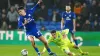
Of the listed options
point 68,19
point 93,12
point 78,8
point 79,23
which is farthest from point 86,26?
point 68,19

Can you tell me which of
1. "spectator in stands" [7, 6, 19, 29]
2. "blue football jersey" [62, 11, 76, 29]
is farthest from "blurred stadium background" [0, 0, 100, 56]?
"blue football jersey" [62, 11, 76, 29]

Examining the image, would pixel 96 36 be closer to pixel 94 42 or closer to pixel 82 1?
pixel 94 42

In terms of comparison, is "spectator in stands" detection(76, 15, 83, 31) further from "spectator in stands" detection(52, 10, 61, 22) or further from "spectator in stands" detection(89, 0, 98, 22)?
"spectator in stands" detection(52, 10, 61, 22)

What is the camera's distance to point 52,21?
25.6 metres

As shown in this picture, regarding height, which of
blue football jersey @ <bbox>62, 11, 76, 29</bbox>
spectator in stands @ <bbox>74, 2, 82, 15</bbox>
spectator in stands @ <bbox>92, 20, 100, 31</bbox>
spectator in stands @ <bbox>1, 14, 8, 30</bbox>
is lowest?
spectator in stands @ <bbox>92, 20, 100, 31</bbox>

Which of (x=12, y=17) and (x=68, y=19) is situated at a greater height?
(x=68, y=19)

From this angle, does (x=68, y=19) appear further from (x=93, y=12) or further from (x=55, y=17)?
(x=93, y=12)

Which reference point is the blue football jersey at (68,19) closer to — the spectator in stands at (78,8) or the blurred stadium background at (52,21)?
the blurred stadium background at (52,21)

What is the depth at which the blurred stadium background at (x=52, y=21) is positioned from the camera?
80.4ft

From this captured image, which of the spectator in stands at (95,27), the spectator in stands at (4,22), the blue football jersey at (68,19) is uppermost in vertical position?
the blue football jersey at (68,19)

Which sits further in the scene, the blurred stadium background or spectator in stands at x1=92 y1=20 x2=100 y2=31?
spectator in stands at x1=92 y1=20 x2=100 y2=31

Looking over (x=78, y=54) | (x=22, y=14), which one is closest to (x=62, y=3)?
(x=78, y=54)

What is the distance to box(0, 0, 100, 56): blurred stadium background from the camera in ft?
80.4

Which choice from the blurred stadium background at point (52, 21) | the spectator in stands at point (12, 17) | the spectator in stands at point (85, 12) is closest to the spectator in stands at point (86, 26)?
the blurred stadium background at point (52, 21)
